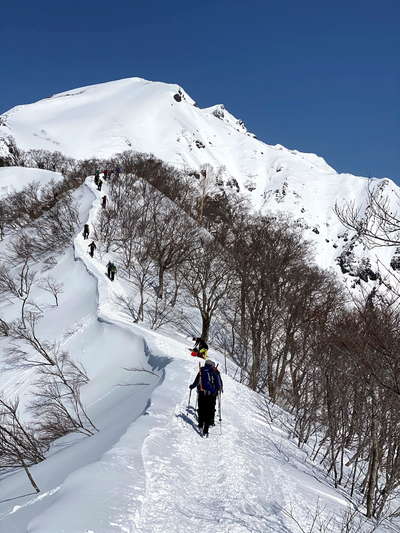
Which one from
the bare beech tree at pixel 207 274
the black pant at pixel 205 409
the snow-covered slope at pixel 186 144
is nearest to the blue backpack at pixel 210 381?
the black pant at pixel 205 409

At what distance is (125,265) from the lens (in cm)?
3388

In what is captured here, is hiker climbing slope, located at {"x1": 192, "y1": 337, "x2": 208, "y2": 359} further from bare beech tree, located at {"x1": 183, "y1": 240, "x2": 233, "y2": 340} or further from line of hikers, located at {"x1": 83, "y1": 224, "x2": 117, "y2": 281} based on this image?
line of hikers, located at {"x1": 83, "y1": 224, "x2": 117, "y2": 281}

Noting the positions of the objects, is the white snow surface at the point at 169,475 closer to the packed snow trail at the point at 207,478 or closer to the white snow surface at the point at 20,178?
the packed snow trail at the point at 207,478

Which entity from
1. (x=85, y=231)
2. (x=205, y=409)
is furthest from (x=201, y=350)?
(x=85, y=231)

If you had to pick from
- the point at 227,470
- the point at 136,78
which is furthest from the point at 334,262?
the point at 136,78

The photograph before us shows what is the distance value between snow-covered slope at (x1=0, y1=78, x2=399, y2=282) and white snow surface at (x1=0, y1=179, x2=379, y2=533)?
87751 millimetres

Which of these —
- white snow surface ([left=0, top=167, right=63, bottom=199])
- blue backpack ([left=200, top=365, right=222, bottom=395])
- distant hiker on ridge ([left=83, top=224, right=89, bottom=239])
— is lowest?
blue backpack ([left=200, top=365, right=222, bottom=395])

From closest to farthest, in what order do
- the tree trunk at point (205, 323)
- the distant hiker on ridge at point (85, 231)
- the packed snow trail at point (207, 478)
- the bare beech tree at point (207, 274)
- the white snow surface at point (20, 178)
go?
1. the packed snow trail at point (207, 478)
2. the tree trunk at point (205, 323)
3. the bare beech tree at point (207, 274)
4. the distant hiker on ridge at point (85, 231)
5. the white snow surface at point (20, 178)

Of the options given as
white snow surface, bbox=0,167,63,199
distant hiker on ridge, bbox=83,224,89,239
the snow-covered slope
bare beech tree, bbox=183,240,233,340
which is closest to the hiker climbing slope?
bare beech tree, bbox=183,240,233,340

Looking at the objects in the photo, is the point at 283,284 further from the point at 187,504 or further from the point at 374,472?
the point at 187,504

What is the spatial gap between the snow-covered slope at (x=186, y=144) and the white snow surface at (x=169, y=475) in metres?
87.8

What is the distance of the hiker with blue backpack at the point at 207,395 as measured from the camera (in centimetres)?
863

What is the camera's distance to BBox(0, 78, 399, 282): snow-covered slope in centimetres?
11025

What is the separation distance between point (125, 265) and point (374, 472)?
28.1 meters
